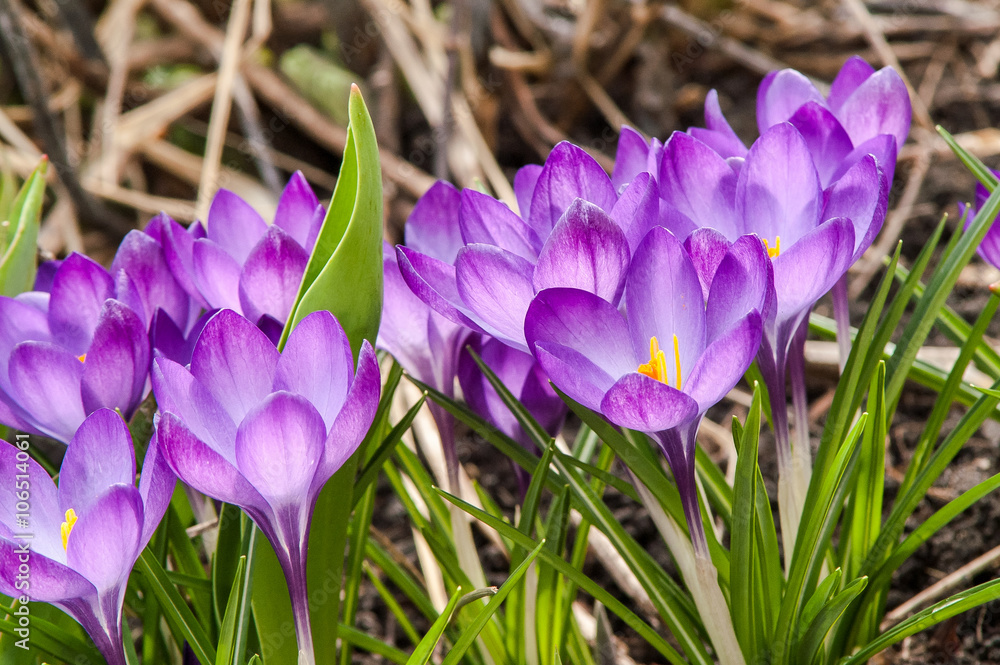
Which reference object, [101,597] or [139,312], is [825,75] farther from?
[101,597]

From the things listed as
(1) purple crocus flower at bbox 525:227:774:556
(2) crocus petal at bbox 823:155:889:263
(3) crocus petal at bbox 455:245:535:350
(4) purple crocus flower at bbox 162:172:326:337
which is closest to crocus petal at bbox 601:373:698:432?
(1) purple crocus flower at bbox 525:227:774:556

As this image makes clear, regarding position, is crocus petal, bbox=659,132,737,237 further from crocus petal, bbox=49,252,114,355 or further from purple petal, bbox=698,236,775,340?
crocus petal, bbox=49,252,114,355

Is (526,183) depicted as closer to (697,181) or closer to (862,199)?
(697,181)

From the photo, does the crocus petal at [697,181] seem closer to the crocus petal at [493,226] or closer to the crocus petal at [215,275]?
the crocus petal at [493,226]

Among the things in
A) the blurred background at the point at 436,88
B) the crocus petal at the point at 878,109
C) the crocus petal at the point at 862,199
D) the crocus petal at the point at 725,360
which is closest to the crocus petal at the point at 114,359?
the crocus petal at the point at 725,360

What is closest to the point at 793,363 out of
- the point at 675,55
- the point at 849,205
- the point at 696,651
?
the point at 849,205

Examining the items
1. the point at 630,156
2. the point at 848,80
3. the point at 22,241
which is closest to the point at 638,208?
the point at 630,156
